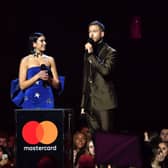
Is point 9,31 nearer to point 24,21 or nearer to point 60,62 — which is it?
point 24,21

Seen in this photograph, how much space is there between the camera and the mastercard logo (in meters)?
4.20

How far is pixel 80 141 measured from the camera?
18.0ft

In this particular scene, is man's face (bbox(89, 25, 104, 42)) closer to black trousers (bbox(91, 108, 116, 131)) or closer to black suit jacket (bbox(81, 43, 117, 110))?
black suit jacket (bbox(81, 43, 117, 110))

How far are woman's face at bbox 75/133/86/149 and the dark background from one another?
176cm

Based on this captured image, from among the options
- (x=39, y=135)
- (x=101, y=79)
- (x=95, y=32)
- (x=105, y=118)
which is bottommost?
(x=39, y=135)

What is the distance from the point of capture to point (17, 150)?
13.9ft

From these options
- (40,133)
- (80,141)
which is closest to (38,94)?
(40,133)

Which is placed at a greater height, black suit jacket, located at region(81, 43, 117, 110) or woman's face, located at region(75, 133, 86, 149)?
black suit jacket, located at region(81, 43, 117, 110)

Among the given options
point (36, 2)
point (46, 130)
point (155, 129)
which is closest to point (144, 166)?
point (46, 130)

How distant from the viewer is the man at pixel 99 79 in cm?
442

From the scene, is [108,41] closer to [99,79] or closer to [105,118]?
[99,79]

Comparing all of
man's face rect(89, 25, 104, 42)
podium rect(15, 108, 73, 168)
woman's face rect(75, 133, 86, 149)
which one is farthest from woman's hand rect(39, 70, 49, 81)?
woman's face rect(75, 133, 86, 149)

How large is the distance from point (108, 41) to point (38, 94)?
3019 millimetres

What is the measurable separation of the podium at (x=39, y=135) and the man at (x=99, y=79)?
0.39 m
